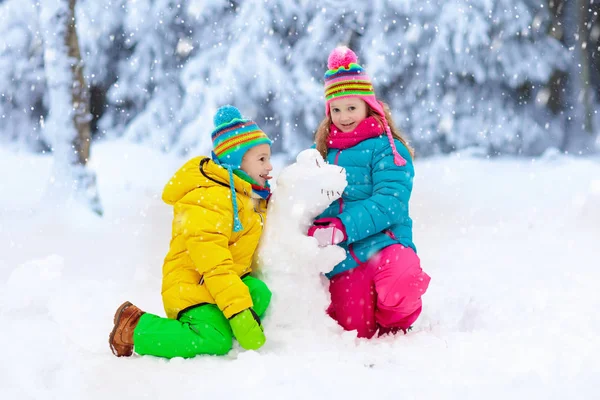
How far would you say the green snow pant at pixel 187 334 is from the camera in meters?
2.87

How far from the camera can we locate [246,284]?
9.94ft

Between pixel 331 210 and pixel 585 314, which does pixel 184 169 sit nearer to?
pixel 331 210

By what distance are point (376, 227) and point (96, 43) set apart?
7100 millimetres

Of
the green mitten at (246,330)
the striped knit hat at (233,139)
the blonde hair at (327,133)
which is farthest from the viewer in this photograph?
the blonde hair at (327,133)

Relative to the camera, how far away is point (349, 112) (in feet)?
11.7

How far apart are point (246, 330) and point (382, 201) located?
1097 mm

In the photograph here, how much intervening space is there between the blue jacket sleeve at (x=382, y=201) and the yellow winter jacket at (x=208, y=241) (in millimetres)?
540

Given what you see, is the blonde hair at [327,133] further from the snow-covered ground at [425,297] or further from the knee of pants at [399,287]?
the snow-covered ground at [425,297]

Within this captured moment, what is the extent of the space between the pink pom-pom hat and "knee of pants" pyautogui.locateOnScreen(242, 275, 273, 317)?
3.61ft

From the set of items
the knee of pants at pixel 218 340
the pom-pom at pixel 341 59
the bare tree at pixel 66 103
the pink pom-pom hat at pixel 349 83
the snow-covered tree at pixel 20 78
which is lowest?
the knee of pants at pixel 218 340

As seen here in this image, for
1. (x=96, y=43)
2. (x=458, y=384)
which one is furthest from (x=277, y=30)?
(x=458, y=384)

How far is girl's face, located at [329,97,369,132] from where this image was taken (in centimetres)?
355

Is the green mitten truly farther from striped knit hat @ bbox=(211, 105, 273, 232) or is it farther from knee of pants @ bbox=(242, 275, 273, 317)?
striped knit hat @ bbox=(211, 105, 273, 232)

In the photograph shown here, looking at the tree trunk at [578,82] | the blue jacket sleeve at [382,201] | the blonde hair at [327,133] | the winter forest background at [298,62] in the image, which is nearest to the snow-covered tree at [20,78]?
the winter forest background at [298,62]
